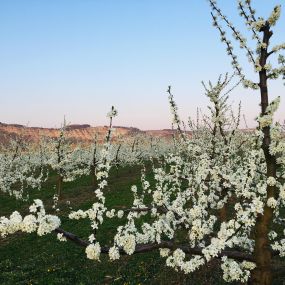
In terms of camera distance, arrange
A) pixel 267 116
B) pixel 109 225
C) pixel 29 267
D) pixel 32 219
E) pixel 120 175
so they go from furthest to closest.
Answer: pixel 120 175
pixel 109 225
pixel 29 267
pixel 267 116
pixel 32 219

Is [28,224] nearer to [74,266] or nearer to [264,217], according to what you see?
[264,217]

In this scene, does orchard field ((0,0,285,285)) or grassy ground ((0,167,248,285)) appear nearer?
orchard field ((0,0,285,285))

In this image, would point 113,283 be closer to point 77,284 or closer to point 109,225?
point 77,284

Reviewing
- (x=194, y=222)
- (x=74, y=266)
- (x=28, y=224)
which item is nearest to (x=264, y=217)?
(x=194, y=222)

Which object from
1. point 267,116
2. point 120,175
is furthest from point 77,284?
point 120,175

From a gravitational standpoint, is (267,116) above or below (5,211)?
above

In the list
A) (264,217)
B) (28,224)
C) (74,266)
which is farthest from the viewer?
(74,266)

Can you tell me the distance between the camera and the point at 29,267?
1817 cm

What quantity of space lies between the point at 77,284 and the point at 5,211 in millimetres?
19714

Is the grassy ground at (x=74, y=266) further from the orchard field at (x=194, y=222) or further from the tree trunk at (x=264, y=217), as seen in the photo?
the tree trunk at (x=264, y=217)

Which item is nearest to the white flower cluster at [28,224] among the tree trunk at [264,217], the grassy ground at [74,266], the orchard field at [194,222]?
the orchard field at [194,222]

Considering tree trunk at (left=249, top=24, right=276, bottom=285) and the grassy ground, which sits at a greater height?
tree trunk at (left=249, top=24, right=276, bottom=285)

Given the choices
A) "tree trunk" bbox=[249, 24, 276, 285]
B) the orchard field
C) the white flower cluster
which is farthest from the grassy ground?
the white flower cluster

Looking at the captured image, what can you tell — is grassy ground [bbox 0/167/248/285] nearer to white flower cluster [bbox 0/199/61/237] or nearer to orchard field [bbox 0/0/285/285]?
orchard field [bbox 0/0/285/285]
